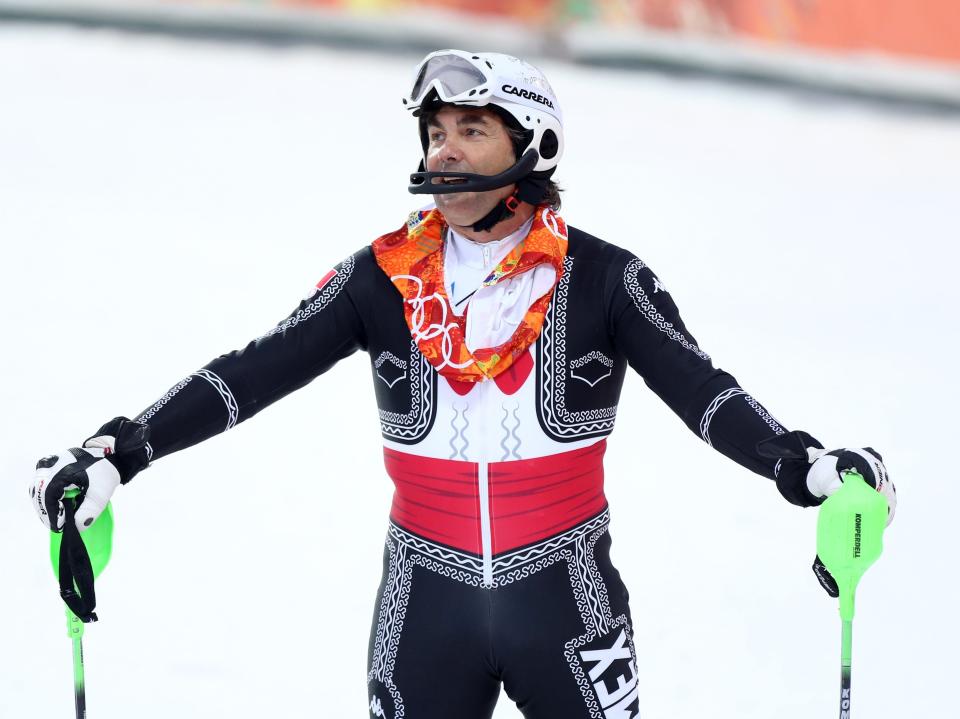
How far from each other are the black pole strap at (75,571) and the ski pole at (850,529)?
53.8 inches

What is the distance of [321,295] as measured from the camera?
2781 mm

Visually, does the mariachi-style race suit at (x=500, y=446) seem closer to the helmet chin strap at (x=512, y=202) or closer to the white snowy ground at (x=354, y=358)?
the helmet chin strap at (x=512, y=202)

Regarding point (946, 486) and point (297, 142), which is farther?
point (297, 142)

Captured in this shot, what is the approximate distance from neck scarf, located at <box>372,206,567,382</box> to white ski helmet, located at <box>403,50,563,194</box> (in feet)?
0.42

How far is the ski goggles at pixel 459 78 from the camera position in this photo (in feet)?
8.75

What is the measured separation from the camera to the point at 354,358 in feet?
24.5

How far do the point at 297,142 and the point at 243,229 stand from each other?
1.79 meters

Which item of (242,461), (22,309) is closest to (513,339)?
(242,461)

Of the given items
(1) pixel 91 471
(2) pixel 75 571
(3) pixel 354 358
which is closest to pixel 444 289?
(1) pixel 91 471

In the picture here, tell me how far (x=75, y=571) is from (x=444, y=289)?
90 cm

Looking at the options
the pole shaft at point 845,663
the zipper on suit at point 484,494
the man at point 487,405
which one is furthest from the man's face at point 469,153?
the pole shaft at point 845,663

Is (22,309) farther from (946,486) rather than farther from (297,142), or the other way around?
(946,486)

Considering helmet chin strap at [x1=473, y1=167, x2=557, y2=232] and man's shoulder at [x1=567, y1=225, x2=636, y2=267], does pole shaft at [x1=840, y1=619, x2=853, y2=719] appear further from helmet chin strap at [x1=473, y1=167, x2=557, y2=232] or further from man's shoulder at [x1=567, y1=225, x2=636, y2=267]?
helmet chin strap at [x1=473, y1=167, x2=557, y2=232]

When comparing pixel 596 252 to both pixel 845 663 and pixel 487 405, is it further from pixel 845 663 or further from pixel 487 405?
pixel 845 663
